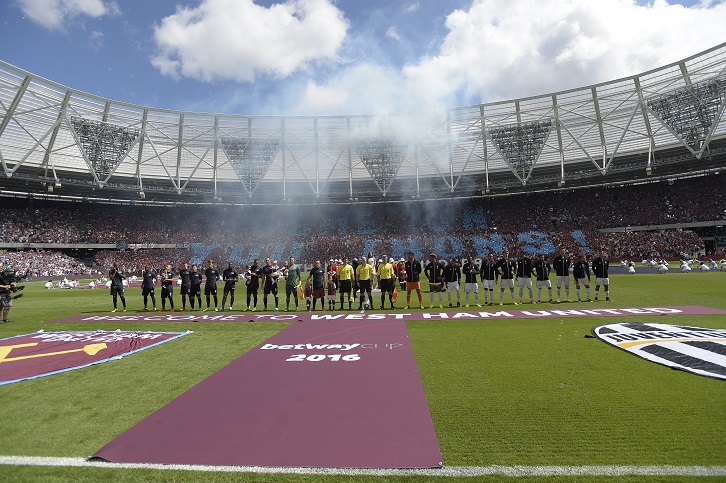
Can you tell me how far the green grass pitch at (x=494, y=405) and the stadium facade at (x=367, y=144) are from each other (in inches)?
1473

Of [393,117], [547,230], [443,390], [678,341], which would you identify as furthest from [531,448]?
[547,230]

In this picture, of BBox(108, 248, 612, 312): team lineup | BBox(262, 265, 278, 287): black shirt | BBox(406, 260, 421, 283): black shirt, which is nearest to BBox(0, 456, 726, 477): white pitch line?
BBox(108, 248, 612, 312): team lineup

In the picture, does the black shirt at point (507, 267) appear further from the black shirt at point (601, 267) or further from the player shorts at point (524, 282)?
the black shirt at point (601, 267)

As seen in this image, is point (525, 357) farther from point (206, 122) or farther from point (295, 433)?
point (206, 122)

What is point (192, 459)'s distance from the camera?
11.5 feet

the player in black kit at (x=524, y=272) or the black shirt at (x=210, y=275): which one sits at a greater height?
the black shirt at (x=210, y=275)

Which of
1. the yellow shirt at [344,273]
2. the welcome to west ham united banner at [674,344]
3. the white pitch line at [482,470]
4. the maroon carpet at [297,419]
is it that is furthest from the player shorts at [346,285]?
the white pitch line at [482,470]

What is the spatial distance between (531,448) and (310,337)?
603cm

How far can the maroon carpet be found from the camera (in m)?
3.52

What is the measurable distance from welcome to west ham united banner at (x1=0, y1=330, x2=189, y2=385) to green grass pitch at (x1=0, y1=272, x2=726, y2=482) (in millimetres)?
464

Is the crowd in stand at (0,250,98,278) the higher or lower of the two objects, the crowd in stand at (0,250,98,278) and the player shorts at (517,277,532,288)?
the higher

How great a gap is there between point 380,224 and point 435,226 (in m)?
7.84

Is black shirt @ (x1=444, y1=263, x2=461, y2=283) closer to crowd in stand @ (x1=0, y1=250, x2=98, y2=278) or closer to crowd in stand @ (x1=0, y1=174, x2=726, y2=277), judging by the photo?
crowd in stand @ (x1=0, y1=174, x2=726, y2=277)

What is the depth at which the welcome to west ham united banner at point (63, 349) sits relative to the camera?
661cm
